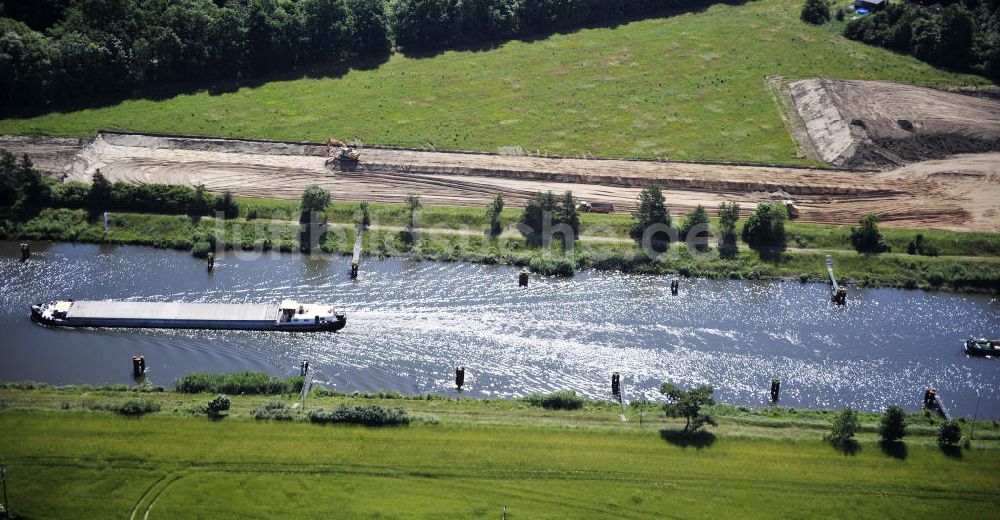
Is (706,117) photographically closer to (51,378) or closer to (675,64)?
(675,64)

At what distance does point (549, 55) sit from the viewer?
165000 mm

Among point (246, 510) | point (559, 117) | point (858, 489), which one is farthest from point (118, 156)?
point (858, 489)

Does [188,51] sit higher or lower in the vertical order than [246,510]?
higher

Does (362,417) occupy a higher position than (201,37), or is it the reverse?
(201,37)

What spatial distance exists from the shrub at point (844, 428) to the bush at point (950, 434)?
7.22 meters

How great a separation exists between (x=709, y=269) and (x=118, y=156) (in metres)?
72.1

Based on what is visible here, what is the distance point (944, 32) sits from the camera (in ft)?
537

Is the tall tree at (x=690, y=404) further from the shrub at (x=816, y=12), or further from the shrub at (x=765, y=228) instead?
the shrub at (x=816, y=12)

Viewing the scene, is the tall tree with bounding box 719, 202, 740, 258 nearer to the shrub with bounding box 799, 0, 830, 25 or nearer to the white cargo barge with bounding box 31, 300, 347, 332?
the white cargo barge with bounding box 31, 300, 347, 332

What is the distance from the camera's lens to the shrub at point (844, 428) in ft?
307

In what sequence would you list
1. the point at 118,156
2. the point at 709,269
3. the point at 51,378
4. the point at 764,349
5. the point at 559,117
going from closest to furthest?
1. the point at 51,378
2. the point at 764,349
3. the point at 709,269
4. the point at 118,156
5. the point at 559,117

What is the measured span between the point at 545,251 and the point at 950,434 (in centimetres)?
4645

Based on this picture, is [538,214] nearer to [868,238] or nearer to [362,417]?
[868,238]

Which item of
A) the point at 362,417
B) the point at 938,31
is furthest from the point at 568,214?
the point at 938,31
